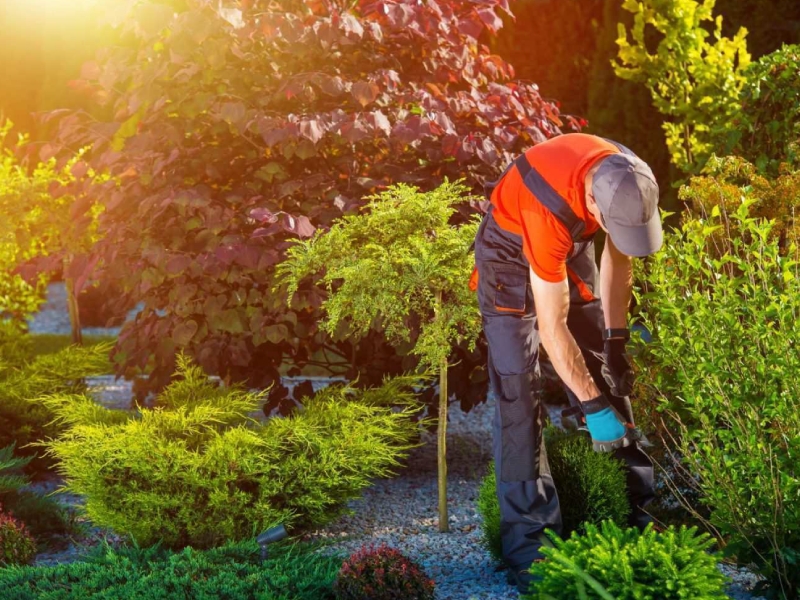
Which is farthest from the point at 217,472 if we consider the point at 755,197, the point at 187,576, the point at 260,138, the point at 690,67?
the point at 690,67

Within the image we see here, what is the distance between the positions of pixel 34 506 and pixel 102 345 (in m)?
1.24

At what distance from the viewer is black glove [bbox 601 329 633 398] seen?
3738mm

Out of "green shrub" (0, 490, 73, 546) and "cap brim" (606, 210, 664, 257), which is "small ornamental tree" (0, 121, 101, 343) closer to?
"green shrub" (0, 490, 73, 546)

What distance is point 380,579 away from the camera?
128 inches

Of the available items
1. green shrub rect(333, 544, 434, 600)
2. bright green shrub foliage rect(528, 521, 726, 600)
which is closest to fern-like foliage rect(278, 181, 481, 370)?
green shrub rect(333, 544, 434, 600)

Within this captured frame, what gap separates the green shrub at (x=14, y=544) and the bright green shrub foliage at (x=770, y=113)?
3.72 metres

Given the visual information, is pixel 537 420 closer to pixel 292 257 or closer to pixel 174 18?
pixel 292 257

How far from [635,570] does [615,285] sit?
43.6 inches

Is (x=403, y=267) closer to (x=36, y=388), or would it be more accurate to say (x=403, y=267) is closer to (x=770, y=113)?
(x=770, y=113)

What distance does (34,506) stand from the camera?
181 inches

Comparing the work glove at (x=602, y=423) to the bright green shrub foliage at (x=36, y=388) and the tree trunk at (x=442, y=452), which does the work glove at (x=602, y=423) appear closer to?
the tree trunk at (x=442, y=452)

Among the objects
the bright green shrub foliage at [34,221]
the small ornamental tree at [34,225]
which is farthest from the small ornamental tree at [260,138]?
the bright green shrub foliage at [34,221]

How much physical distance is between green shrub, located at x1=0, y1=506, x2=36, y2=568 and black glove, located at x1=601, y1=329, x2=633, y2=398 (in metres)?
2.42

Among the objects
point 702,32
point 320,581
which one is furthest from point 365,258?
point 702,32
